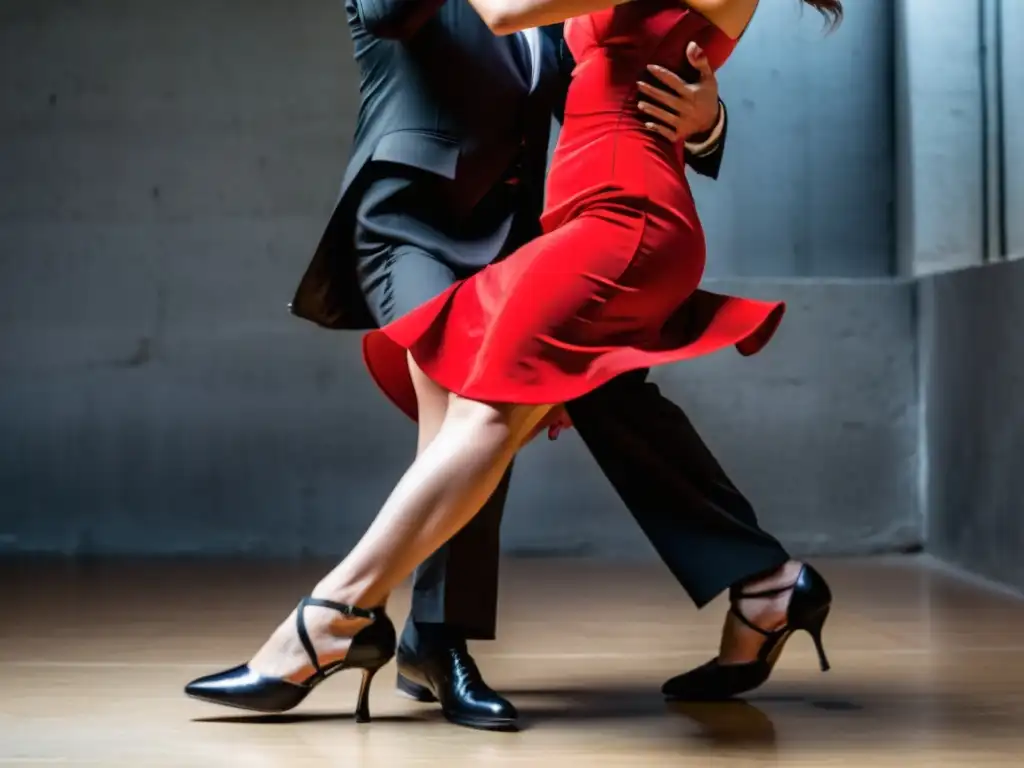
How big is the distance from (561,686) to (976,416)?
197 cm

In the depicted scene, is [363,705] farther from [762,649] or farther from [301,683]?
[762,649]

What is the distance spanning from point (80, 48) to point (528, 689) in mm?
3093

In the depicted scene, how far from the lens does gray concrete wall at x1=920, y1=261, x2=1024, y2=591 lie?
11.6ft

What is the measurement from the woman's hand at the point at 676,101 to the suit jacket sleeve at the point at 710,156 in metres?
0.13

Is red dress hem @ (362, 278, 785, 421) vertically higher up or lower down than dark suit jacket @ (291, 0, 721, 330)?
lower down

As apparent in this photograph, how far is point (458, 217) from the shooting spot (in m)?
2.20

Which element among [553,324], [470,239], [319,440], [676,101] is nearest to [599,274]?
[553,324]

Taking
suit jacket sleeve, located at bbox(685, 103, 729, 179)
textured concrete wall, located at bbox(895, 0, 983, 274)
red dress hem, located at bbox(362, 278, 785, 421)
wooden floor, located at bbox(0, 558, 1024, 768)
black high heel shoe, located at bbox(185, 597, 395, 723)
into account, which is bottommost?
wooden floor, located at bbox(0, 558, 1024, 768)

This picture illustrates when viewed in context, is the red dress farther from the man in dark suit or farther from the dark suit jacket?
the dark suit jacket

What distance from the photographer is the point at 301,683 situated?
1857mm

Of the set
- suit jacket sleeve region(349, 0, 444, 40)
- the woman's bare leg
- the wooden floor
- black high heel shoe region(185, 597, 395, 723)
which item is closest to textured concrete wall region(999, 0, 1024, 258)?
the wooden floor

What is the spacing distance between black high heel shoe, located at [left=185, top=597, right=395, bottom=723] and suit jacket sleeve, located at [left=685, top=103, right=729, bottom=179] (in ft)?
2.73

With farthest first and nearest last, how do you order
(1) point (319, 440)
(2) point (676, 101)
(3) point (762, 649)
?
(1) point (319, 440) → (3) point (762, 649) → (2) point (676, 101)

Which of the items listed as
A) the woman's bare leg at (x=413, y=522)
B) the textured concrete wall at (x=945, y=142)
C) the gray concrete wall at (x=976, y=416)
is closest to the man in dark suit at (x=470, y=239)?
the woman's bare leg at (x=413, y=522)
